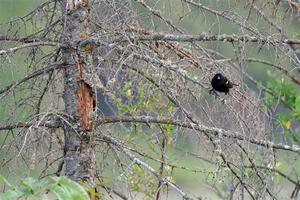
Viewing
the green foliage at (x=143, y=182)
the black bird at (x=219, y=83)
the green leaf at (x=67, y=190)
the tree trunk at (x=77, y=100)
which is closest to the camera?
the green leaf at (x=67, y=190)

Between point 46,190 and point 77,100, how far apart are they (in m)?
2.61

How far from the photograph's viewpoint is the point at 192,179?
8250 millimetres

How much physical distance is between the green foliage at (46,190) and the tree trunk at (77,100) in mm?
2462

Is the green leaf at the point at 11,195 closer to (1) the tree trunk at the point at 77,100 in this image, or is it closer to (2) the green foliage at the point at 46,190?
(2) the green foliage at the point at 46,190

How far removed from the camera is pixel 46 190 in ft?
9.95

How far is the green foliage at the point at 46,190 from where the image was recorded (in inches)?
118

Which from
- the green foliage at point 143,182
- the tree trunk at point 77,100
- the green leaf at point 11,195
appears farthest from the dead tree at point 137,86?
the green leaf at point 11,195

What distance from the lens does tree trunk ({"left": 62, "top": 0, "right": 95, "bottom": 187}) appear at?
18.3 ft

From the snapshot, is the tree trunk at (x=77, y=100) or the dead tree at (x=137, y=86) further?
the tree trunk at (x=77, y=100)

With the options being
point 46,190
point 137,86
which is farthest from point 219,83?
point 46,190

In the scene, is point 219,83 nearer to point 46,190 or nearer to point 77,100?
point 77,100

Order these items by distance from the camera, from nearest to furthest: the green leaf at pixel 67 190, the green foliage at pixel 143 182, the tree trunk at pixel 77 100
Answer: the green leaf at pixel 67 190 → the tree trunk at pixel 77 100 → the green foliage at pixel 143 182

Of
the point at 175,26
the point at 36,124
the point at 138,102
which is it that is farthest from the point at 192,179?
the point at 36,124

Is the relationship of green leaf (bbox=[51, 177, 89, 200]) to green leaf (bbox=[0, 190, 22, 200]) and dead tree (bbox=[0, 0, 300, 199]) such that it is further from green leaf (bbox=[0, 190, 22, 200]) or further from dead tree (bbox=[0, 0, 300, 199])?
dead tree (bbox=[0, 0, 300, 199])
